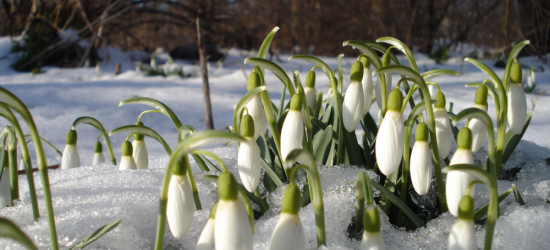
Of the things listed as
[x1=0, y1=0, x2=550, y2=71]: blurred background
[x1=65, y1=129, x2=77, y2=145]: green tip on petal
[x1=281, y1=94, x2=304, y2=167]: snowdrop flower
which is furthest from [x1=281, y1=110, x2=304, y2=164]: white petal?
[x1=0, y1=0, x2=550, y2=71]: blurred background

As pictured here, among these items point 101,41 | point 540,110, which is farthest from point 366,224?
point 101,41

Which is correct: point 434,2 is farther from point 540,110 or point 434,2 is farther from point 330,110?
point 330,110

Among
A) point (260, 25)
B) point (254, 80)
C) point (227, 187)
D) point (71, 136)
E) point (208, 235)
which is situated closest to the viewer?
point (227, 187)

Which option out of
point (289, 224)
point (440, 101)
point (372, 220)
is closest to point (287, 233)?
point (289, 224)

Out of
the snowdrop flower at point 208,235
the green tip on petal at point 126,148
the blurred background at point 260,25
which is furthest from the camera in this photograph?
the blurred background at point 260,25

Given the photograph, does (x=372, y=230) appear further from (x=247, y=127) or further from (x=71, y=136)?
(x=71, y=136)

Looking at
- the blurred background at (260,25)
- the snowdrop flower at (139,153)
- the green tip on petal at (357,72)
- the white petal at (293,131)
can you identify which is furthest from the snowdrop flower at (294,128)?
the blurred background at (260,25)

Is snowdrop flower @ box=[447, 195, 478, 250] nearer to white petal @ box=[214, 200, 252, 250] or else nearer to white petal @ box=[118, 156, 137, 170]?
white petal @ box=[214, 200, 252, 250]

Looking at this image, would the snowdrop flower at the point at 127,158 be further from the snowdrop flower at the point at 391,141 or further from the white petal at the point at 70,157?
the snowdrop flower at the point at 391,141
